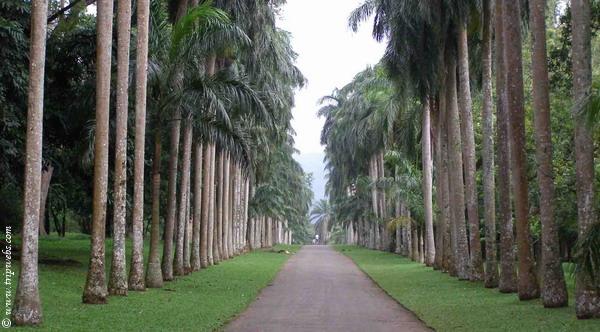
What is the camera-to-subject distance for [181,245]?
82.3ft

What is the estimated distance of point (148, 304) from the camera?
52.6 feet

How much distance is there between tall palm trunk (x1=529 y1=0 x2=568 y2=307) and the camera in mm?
14938

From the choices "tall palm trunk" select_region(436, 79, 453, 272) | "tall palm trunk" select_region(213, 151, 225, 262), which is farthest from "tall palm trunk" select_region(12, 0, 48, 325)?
"tall palm trunk" select_region(213, 151, 225, 262)

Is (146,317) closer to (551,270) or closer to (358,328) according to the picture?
(358,328)

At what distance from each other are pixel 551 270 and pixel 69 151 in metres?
17.0

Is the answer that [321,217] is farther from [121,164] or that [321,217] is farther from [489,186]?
[121,164]

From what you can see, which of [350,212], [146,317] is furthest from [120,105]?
[350,212]

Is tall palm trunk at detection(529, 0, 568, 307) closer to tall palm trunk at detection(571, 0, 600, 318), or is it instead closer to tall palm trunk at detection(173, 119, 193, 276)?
tall palm trunk at detection(571, 0, 600, 318)

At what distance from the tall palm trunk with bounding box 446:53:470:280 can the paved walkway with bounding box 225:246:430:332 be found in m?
3.60

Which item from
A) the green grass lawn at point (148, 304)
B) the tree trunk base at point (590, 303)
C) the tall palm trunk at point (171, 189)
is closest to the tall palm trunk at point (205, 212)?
the green grass lawn at point (148, 304)

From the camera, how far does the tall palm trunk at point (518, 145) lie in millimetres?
16969

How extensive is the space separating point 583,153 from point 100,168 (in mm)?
10444

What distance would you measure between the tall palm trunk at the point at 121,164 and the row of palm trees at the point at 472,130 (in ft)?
32.5

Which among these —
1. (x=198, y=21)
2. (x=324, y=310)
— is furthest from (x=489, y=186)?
(x=198, y=21)
